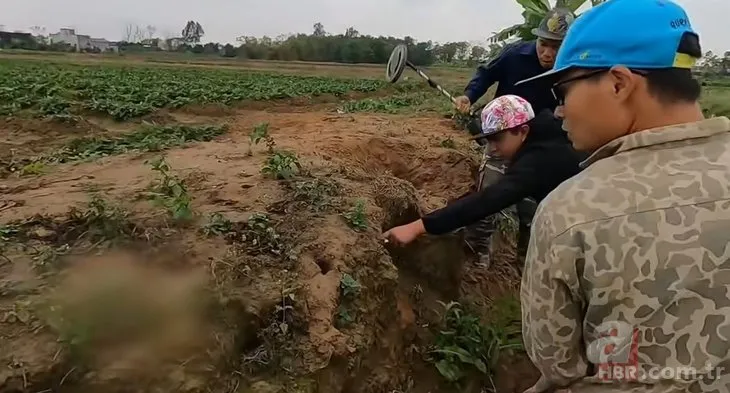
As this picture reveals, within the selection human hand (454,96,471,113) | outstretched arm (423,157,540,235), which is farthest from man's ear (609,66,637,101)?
human hand (454,96,471,113)

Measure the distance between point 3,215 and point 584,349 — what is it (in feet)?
9.28

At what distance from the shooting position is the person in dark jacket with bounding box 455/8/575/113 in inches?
173

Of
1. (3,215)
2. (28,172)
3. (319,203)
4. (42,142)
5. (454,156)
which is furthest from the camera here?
(42,142)

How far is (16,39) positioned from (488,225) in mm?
57671

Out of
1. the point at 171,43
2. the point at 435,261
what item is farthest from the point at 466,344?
the point at 171,43

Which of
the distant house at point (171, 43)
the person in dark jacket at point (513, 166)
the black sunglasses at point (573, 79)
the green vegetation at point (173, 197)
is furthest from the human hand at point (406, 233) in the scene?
the distant house at point (171, 43)

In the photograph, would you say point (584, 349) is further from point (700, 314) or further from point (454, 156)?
point (454, 156)

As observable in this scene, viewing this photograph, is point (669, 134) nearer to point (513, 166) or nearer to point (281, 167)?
point (513, 166)

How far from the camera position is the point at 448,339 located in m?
3.84

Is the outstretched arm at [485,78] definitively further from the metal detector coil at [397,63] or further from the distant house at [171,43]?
the distant house at [171,43]

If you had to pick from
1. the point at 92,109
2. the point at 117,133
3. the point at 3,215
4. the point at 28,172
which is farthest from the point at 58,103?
the point at 3,215

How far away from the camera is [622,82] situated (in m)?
1.34
